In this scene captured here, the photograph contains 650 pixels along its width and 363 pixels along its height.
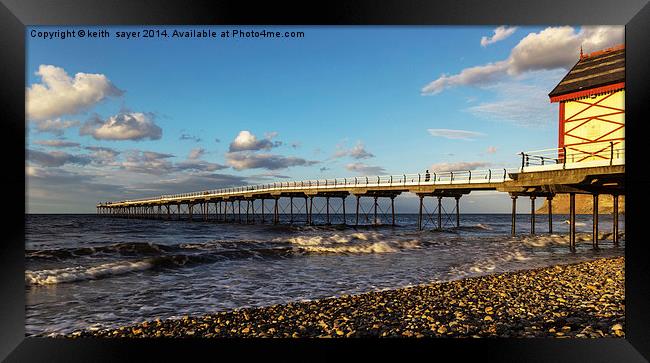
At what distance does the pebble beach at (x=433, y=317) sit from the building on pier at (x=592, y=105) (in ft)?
32.5

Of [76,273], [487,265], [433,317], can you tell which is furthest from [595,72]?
[76,273]

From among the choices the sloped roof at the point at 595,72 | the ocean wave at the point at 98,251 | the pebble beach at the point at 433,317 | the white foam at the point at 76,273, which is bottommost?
the ocean wave at the point at 98,251

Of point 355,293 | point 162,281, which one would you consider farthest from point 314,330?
point 162,281

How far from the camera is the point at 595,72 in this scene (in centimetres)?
1947

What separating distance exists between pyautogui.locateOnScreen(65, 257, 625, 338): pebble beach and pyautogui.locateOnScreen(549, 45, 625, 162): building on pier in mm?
9905

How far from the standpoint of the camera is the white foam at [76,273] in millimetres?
13966

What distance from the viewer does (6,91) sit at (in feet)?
19.0

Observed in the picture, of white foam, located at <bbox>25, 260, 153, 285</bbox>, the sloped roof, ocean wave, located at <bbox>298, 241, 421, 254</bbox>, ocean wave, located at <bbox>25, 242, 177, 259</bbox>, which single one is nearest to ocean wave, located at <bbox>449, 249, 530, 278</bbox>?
ocean wave, located at <bbox>298, 241, 421, 254</bbox>

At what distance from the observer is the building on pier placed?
17609 millimetres
